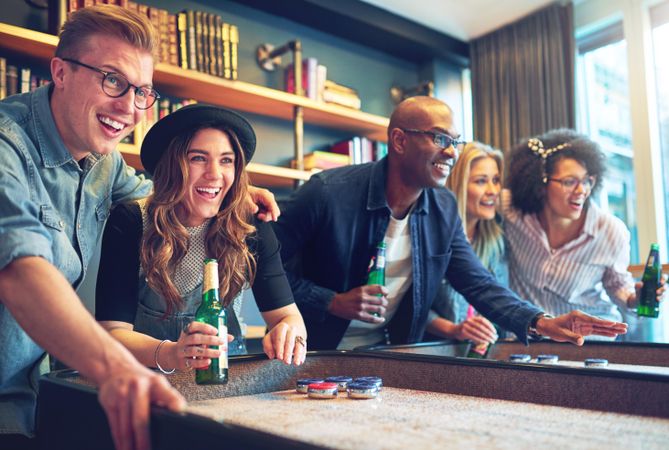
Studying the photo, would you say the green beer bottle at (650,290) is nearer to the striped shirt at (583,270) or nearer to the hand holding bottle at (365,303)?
the striped shirt at (583,270)

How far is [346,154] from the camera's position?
14.1ft

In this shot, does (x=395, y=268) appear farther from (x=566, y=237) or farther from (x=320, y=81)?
(x=320, y=81)

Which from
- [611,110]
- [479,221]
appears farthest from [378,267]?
[611,110]

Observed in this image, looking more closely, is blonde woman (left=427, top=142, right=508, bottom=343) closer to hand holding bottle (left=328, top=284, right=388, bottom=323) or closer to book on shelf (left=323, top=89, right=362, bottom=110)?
hand holding bottle (left=328, top=284, right=388, bottom=323)

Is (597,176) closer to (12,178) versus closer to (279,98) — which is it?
(279,98)

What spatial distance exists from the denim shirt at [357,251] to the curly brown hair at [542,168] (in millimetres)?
702

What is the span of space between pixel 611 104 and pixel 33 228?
4.24 m

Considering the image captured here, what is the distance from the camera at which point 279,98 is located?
381 cm

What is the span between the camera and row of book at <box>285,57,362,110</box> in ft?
13.3

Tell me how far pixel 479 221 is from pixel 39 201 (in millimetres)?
1979

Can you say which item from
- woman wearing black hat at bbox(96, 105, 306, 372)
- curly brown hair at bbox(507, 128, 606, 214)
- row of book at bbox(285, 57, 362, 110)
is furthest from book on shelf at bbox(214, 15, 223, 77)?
woman wearing black hat at bbox(96, 105, 306, 372)

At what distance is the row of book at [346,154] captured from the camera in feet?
13.3

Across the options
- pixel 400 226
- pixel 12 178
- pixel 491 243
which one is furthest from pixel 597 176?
pixel 12 178

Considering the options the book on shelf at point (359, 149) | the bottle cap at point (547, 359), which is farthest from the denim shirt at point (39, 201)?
the book on shelf at point (359, 149)
